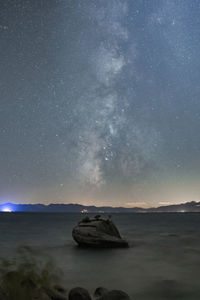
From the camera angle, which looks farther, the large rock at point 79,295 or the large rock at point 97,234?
the large rock at point 97,234

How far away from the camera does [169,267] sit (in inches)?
848

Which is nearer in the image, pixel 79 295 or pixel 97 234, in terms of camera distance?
pixel 79 295

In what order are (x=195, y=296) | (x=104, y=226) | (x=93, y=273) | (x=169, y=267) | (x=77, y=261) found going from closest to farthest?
(x=195, y=296)
(x=93, y=273)
(x=169, y=267)
(x=77, y=261)
(x=104, y=226)

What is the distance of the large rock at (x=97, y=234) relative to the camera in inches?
1113

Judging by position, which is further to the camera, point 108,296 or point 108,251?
point 108,251

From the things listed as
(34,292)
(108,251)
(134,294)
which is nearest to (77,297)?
(34,292)

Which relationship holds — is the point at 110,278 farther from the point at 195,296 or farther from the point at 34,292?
Result: the point at 34,292

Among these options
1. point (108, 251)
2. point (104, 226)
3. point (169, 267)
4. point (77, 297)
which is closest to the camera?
point (77, 297)

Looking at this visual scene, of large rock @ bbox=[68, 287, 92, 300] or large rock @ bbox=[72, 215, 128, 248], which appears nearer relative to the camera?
large rock @ bbox=[68, 287, 92, 300]

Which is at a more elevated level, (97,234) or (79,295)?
(97,234)

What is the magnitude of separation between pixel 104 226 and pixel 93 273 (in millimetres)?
10145

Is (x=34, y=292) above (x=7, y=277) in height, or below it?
below

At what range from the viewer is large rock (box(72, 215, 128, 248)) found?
2828 cm

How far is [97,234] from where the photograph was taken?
2845cm
